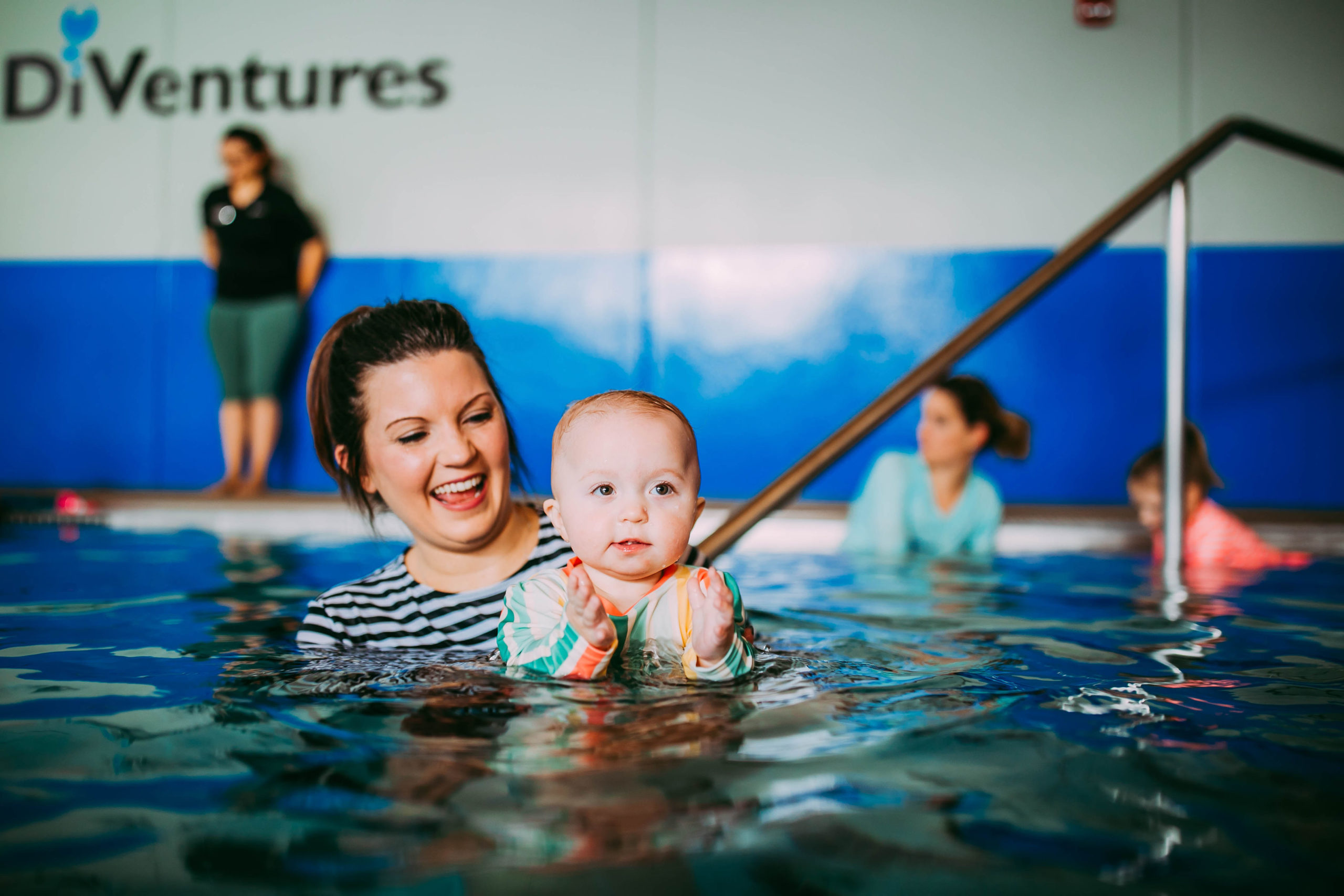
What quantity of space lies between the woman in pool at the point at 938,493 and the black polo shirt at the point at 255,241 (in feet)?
13.2

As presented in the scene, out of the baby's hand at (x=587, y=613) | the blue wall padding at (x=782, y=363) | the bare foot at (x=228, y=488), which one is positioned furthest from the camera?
the bare foot at (x=228, y=488)

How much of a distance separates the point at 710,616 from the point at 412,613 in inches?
27.9

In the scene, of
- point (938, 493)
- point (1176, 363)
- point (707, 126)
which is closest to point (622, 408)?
point (1176, 363)

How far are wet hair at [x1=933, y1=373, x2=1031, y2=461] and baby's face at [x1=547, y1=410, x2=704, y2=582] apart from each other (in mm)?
2938

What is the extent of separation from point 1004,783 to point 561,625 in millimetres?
645

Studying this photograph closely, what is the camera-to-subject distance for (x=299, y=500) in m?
5.42

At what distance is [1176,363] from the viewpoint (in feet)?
9.80

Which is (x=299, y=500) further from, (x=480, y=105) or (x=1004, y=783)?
(x=1004, y=783)

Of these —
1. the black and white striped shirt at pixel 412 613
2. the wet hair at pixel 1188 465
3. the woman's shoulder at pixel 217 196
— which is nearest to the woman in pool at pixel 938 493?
the wet hair at pixel 1188 465

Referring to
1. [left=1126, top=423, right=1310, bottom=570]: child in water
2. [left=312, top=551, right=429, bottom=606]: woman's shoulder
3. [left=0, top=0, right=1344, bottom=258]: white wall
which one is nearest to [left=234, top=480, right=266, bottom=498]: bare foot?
[left=0, top=0, right=1344, bottom=258]: white wall

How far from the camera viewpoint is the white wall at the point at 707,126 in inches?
237

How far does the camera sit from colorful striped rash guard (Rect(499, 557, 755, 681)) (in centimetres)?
149

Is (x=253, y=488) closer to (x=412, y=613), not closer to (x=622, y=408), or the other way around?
(x=412, y=613)

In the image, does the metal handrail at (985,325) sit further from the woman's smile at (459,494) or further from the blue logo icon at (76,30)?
the blue logo icon at (76,30)
